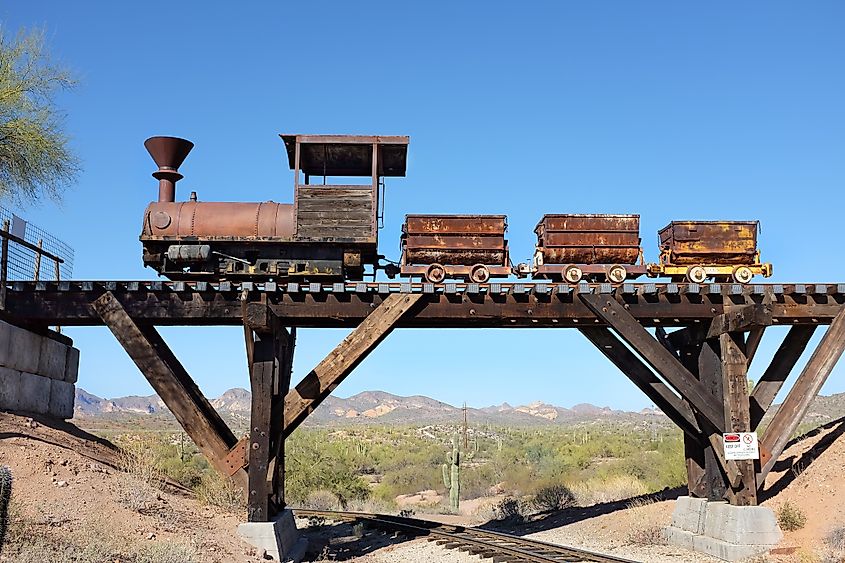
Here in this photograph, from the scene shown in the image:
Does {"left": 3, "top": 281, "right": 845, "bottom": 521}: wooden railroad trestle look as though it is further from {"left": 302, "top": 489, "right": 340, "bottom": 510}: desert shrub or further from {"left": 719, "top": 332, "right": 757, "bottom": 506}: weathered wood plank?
{"left": 302, "top": 489, "right": 340, "bottom": 510}: desert shrub

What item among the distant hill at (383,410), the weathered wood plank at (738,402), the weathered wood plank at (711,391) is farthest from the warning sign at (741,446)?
the distant hill at (383,410)

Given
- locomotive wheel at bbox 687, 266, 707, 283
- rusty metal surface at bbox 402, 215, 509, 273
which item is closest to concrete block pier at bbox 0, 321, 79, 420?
rusty metal surface at bbox 402, 215, 509, 273

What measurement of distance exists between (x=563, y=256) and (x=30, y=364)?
10920mm

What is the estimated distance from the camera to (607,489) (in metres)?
25.4

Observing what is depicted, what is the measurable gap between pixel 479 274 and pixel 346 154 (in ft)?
12.4

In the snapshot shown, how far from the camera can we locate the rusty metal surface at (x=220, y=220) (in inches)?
650

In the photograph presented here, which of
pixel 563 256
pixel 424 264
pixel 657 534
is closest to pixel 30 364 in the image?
pixel 424 264

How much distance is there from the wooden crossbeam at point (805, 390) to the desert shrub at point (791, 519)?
69cm

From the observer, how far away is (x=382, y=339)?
14000 millimetres

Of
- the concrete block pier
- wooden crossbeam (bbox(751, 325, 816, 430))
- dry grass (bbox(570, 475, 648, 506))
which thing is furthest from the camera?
dry grass (bbox(570, 475, 648, 506))

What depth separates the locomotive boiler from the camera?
16172mm

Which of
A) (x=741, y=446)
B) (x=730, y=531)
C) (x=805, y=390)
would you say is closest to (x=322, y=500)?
(x=730, y=531)

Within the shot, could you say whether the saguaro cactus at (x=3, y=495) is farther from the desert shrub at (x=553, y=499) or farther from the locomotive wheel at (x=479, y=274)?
the desert shrub at (x=553, y=499)

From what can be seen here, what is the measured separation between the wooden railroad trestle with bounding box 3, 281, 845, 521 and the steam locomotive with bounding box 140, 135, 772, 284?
1.97m
